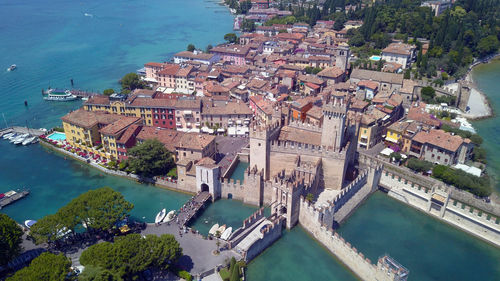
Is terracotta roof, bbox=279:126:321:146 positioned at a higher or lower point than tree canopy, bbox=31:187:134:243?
higher

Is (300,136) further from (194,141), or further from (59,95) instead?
(59,95)

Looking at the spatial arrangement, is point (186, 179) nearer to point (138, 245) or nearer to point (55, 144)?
point (138, 245)

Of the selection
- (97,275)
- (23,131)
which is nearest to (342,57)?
(23,131)

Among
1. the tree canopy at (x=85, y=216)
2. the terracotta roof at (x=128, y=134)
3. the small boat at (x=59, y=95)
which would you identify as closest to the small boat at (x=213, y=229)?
the tree canopy at (x=85, y=216)

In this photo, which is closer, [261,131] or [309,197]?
[309,197]

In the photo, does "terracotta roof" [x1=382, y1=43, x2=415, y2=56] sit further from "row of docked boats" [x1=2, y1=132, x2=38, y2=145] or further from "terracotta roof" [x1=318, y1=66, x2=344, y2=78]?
"row of docked boats" [x1=2, y1=132, x2=38, y2=145]

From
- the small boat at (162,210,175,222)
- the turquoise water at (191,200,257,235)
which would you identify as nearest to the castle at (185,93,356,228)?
the turquoise water at (191,200,257,235)

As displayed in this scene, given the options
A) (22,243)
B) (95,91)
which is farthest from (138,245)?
(95,91)
